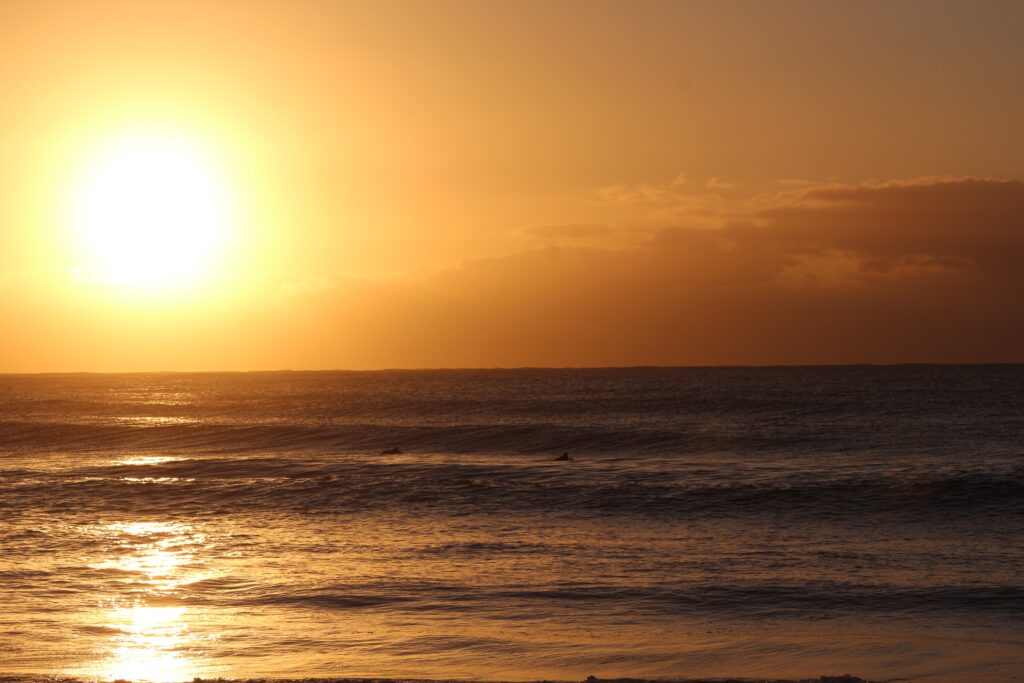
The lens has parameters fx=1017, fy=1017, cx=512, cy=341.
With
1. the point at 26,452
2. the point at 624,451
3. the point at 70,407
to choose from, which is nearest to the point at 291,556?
the point at 624,451

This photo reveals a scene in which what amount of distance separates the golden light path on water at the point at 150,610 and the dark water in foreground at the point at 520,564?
0.23 feet

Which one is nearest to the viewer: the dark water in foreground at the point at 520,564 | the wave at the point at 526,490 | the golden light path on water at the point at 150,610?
the golden light path on water at the point at 150,610

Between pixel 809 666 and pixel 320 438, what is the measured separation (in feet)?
151

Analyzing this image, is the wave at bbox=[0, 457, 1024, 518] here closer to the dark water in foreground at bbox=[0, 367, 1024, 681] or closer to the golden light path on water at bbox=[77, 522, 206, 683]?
the dark water in foreground at bbox=[0, 367, 1024, 681]

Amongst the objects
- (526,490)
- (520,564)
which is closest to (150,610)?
(520,564)

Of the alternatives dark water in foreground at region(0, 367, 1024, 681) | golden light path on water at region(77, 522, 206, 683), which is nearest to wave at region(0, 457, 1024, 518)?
dark water in foreground at region(0, 367, 1024, 681)

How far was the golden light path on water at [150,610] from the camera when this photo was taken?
12.5 meters

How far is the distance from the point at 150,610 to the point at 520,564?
21.9 feet

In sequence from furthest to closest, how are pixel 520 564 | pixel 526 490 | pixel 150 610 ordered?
pixel 526 490 → pixel 520 564 → pixel 150 610

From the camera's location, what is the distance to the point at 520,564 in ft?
62.7

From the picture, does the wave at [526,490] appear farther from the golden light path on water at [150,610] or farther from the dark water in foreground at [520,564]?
the golden light path on water at [150,610]

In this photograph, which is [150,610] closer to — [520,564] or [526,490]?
[520,564]

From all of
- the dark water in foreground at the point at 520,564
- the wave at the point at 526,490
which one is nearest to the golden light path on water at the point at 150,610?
the dark water in foreground at the point at 520,564

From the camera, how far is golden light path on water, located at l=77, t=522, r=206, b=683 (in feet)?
41.2
